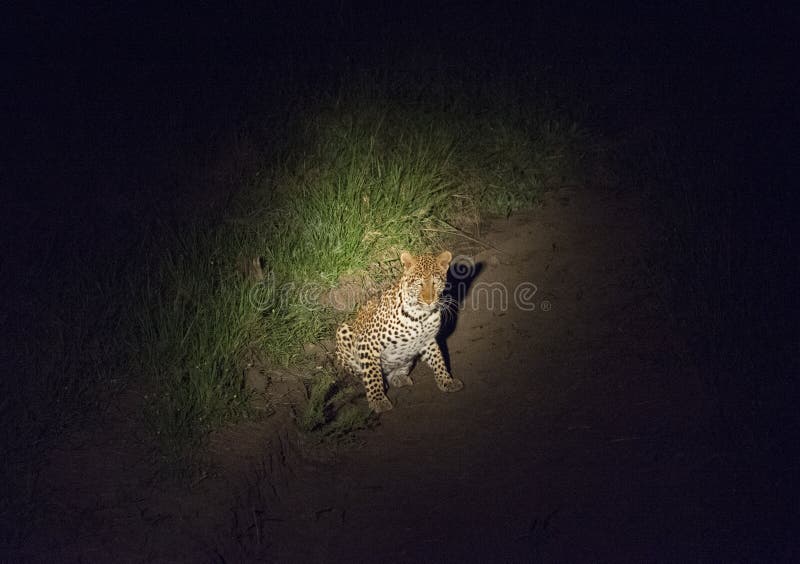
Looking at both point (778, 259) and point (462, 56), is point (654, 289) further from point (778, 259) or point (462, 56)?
point (462, 56)

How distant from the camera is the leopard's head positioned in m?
4.34

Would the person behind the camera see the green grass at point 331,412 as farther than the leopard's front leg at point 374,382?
No

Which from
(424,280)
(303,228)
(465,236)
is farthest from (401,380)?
(465,236)

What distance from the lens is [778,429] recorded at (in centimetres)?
380

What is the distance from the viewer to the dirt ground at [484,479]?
136 inches

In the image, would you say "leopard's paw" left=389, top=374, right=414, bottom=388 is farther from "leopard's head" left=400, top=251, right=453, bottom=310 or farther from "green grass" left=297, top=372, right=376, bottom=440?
"leopard's head" left=400, top=251, right=453, bottom=310

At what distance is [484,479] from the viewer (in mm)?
3857

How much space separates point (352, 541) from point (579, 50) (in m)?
6.81

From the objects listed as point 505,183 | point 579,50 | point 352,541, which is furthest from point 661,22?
point 352,541

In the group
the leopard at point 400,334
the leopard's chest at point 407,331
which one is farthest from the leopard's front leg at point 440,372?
the leopard's chest at point 407,331

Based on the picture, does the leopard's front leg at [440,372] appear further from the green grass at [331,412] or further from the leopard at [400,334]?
the green grass at [331,412]

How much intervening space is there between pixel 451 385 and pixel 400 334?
0.57m

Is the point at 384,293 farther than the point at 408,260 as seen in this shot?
Yes

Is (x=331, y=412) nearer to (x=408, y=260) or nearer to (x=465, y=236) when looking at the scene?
(x=408, y=260)
